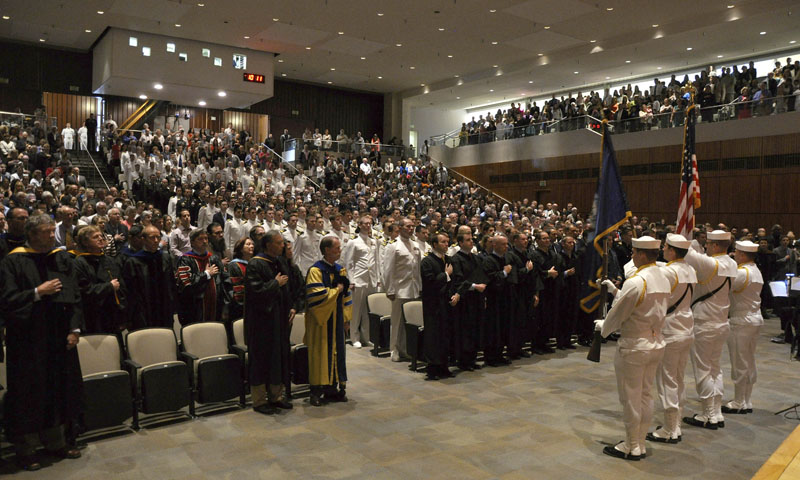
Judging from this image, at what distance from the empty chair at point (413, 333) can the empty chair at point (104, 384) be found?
134 inches

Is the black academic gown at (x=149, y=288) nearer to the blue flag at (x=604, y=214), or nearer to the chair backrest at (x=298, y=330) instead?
the chair backrest at (x=298, y=330)

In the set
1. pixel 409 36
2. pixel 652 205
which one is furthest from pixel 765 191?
pixel 409 36

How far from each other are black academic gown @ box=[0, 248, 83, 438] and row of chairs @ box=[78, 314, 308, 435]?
299 mm

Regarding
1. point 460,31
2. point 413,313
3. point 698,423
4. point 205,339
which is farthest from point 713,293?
point 460,31

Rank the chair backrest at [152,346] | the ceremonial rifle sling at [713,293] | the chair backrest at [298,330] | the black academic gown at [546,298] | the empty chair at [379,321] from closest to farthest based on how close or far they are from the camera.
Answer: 1. the chair backrest at [152,346]
2. the ceremonial rifle sling at [713,293]
3. the chair backrest at [298,330]
4. the empty chair at [379,321]
5. the black academic gown at [546,298]

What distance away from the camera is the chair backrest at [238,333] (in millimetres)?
6324

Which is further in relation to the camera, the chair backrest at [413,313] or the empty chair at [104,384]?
the chair backrest at [413,313]

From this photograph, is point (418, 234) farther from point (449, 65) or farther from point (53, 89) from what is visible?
point (53, 89)

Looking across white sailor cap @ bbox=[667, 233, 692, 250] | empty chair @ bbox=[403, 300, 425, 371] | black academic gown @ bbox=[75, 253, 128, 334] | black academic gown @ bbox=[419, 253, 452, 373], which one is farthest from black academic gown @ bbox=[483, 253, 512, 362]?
black academic gown @ bbox=[75, 253, 128, 334]

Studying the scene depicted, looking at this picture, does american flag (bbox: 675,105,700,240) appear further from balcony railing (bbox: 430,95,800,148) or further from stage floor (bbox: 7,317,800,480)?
balcony railing (bbox: 430,95,800,148)

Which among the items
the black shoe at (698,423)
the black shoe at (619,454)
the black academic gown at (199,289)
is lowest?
the black shoe at (698,423)

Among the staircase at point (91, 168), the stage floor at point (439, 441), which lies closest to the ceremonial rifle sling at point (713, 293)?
the stage floor at point (439, 441)

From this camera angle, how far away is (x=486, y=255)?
8.02m

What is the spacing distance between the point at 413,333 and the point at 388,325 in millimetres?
891
